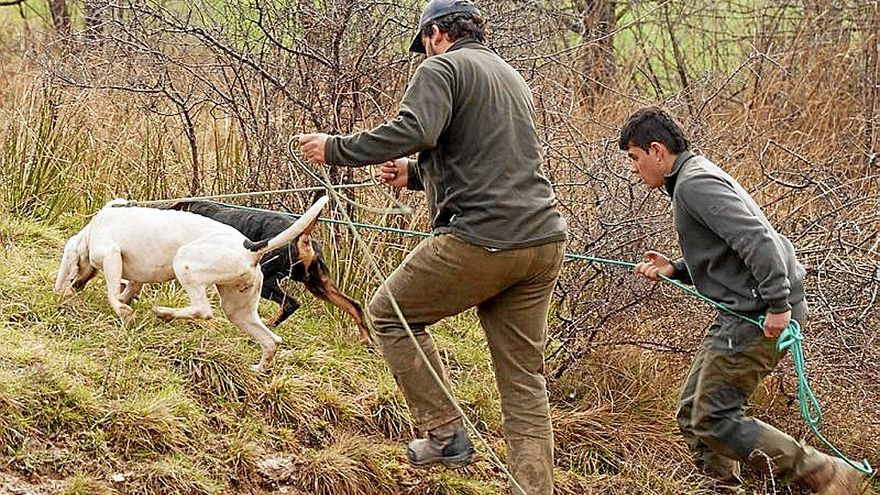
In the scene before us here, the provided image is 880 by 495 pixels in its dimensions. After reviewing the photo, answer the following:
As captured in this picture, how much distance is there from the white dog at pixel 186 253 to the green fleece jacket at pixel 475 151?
78cm

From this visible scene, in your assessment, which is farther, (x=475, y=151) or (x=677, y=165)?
(x=677, y=165)

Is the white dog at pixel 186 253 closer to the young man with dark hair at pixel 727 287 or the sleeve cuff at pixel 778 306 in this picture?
the young man with dark hair at pixel 727 287

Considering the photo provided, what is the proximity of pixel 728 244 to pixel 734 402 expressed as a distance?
0.84 metres

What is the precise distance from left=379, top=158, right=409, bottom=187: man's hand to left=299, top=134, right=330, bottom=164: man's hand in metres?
0.60

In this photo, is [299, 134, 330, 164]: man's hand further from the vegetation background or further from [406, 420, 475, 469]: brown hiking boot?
the vegetation background

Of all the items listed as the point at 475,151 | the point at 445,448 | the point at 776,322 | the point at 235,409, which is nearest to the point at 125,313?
the point at 235,409

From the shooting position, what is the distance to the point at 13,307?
6711mm

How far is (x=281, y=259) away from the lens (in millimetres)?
6637

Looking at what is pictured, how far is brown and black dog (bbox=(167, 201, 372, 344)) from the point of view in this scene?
6559 millimetres

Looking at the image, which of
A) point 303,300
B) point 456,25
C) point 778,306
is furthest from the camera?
point 303,300

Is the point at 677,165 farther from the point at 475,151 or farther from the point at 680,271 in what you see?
the point at 475,151

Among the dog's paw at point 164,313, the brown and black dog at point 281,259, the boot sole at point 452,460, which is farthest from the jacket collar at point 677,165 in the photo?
the dog's paw at point 164,313

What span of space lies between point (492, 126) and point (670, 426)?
2.90 metres

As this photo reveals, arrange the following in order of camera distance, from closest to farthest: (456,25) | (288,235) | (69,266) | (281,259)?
(456,25) < (288,235) < (69,266) < (281,259)
